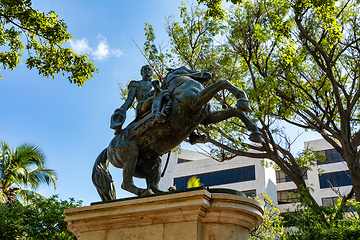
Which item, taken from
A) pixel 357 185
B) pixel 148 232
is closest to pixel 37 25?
pixel 148 232

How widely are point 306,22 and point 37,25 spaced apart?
971 cm

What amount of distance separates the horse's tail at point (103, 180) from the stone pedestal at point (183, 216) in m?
0.92

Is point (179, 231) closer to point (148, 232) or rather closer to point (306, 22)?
point (148, 232)

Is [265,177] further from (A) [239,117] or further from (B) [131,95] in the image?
(A) [239,117]

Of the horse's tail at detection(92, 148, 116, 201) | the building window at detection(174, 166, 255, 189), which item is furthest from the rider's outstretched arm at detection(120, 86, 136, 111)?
the building window at detection(174, 166, 255, 189)

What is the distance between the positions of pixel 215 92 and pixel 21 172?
18357 millimetres

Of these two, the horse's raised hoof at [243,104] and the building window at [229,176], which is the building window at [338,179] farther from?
the horse's raised hoof at [243,104]

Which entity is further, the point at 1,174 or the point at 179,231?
the point at 1,174

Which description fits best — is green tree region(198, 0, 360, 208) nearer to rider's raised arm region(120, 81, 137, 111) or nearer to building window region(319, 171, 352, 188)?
rider's raised arm region(120, 81, 137, 111)

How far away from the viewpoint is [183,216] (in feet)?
13.6

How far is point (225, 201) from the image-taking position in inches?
164

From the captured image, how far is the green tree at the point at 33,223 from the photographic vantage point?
45.3ft

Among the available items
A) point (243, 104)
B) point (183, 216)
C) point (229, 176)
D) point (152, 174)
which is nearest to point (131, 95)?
point (152, 174)

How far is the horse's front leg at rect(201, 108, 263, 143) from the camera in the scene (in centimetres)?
507
